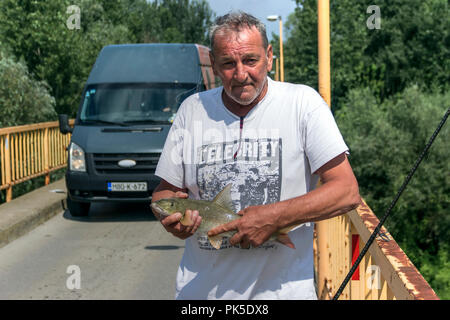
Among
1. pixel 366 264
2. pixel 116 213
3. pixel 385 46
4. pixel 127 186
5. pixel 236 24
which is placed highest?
pixel 385 46

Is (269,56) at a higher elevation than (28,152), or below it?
higher

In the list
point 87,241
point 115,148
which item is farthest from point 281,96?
point 115,148

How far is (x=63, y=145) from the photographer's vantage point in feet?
49.3

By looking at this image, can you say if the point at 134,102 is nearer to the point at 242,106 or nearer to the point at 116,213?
the point at 116,213

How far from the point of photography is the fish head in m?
2.38

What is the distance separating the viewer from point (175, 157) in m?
2.61

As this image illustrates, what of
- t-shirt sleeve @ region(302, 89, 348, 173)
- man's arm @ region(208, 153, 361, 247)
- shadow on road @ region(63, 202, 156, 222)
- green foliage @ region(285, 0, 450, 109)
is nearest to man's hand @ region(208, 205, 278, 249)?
man's arm @ region(208, 153, 361, 247)

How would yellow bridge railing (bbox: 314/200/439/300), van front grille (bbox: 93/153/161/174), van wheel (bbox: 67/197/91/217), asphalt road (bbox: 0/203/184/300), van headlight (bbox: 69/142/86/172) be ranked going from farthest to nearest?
van wheel (bbox: 67/197/91/217)
van headlight (bbox: 69/142/86/172)
van front grille (bbox: 93/153/161/174)
asphalt road (bbox: 0/203/184/300)
yellow bridge railing (bbox: 314/200/439/300)

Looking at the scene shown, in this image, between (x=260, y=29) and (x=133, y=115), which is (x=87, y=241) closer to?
(x=133, y=115)

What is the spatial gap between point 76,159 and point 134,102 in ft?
4.45

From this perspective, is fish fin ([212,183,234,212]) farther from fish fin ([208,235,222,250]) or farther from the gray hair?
the gray hair

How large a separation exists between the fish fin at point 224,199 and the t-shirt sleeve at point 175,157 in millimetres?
287

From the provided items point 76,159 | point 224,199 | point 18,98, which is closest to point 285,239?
point 224,199

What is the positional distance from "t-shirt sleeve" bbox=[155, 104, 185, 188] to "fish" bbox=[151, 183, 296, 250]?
0.21 m
